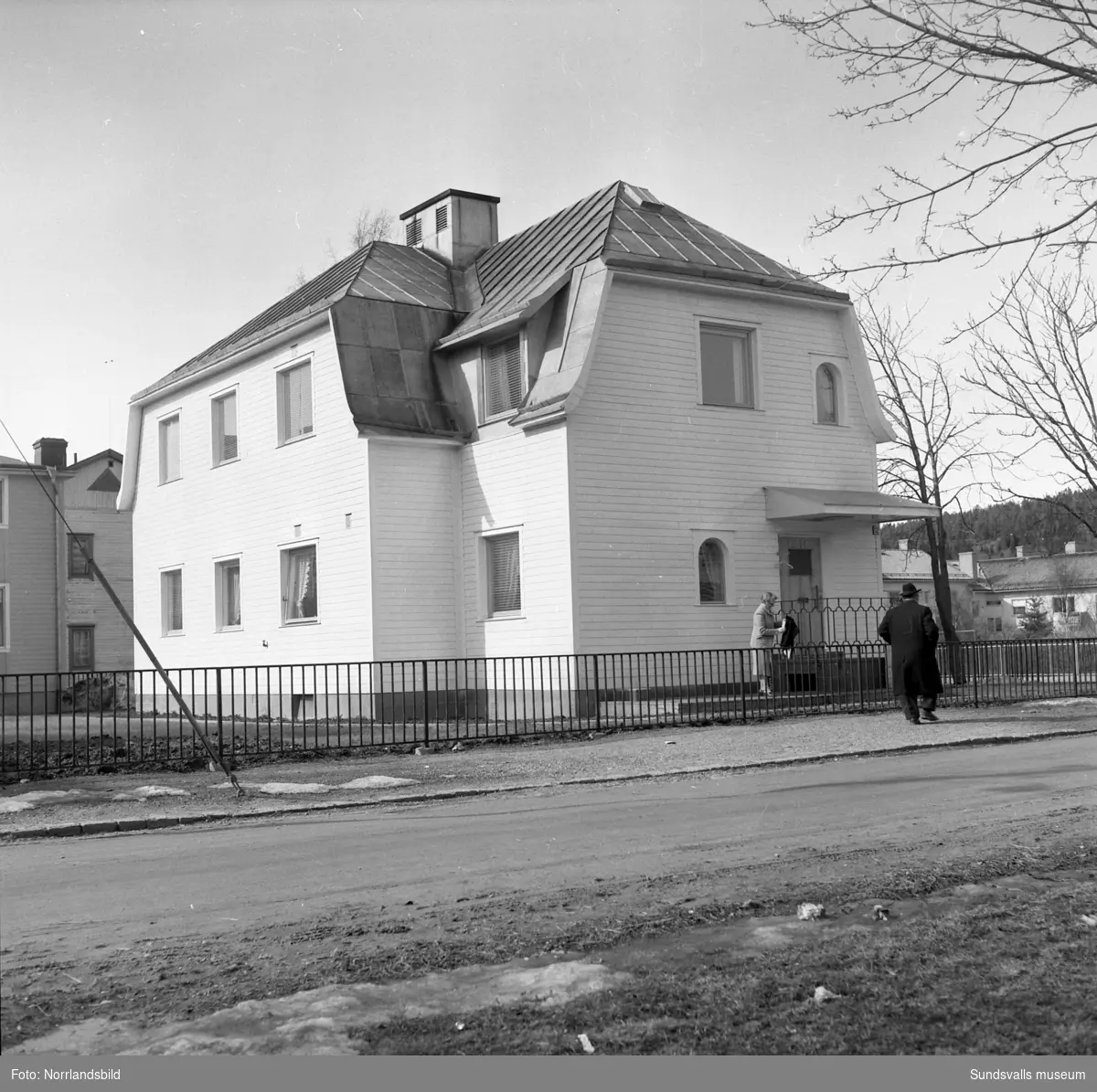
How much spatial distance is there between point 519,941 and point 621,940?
0.49 meters

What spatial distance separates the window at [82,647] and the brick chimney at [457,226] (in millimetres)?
20353

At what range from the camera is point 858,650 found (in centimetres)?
2103

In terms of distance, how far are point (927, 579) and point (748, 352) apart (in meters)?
63.6

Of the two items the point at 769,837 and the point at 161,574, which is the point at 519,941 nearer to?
the point at 769,837

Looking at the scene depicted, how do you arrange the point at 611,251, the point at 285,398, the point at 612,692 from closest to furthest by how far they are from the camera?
the point at 612,692 → the point at 611,251 → the point at 285,398

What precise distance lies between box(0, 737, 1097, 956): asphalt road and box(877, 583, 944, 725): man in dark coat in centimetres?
443

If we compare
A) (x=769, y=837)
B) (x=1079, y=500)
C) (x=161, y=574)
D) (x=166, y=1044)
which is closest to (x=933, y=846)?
(x=769, y=837)

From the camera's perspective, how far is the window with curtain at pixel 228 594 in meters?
28.8

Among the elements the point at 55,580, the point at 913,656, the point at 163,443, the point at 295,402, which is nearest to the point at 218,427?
the point at 163,443

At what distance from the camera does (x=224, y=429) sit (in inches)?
A: 1155

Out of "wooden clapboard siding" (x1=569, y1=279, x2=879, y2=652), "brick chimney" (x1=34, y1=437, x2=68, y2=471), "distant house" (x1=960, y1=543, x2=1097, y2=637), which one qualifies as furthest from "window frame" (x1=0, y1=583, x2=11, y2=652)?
"distant house" (x1=960, y1=543, x2=1097, y2=637)

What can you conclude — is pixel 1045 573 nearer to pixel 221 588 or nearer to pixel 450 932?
pixel 221 588

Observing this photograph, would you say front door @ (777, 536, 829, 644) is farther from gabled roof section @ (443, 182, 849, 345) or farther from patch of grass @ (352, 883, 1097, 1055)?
patch of grass @ (352, 883, 1097, 1055)

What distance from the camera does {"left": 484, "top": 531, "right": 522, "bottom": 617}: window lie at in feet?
77.9
